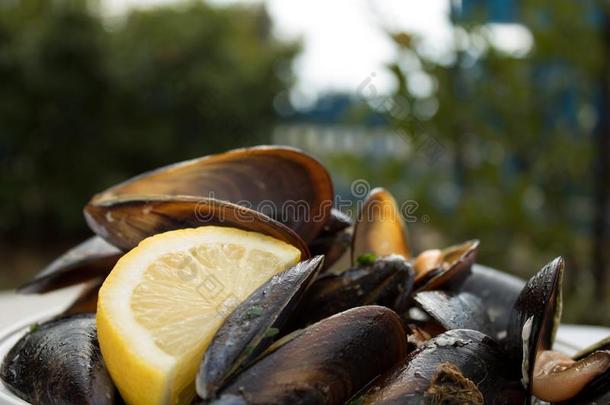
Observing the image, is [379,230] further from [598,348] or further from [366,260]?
[598,348]

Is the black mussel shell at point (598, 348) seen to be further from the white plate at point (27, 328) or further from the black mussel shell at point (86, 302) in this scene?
the black mussel shell at point (86, 302)

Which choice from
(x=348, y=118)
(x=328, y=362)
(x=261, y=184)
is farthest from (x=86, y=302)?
(x=348, y=118)

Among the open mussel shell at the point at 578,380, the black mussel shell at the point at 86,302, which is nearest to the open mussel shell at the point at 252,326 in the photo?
the open mussel shell at the point at 578,380

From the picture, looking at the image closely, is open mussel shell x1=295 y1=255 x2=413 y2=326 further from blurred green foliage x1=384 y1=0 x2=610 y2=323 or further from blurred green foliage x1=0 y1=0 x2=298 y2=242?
blurred green foliage x1=0 y1=0 x2=298 y2=242

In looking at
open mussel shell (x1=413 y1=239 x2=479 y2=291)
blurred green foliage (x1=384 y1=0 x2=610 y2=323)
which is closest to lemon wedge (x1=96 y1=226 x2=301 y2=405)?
open mussel shell (x1=413 y1=239 x2=479 y2=291)

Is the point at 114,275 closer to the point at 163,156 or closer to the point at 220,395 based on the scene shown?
the point at 220,395
